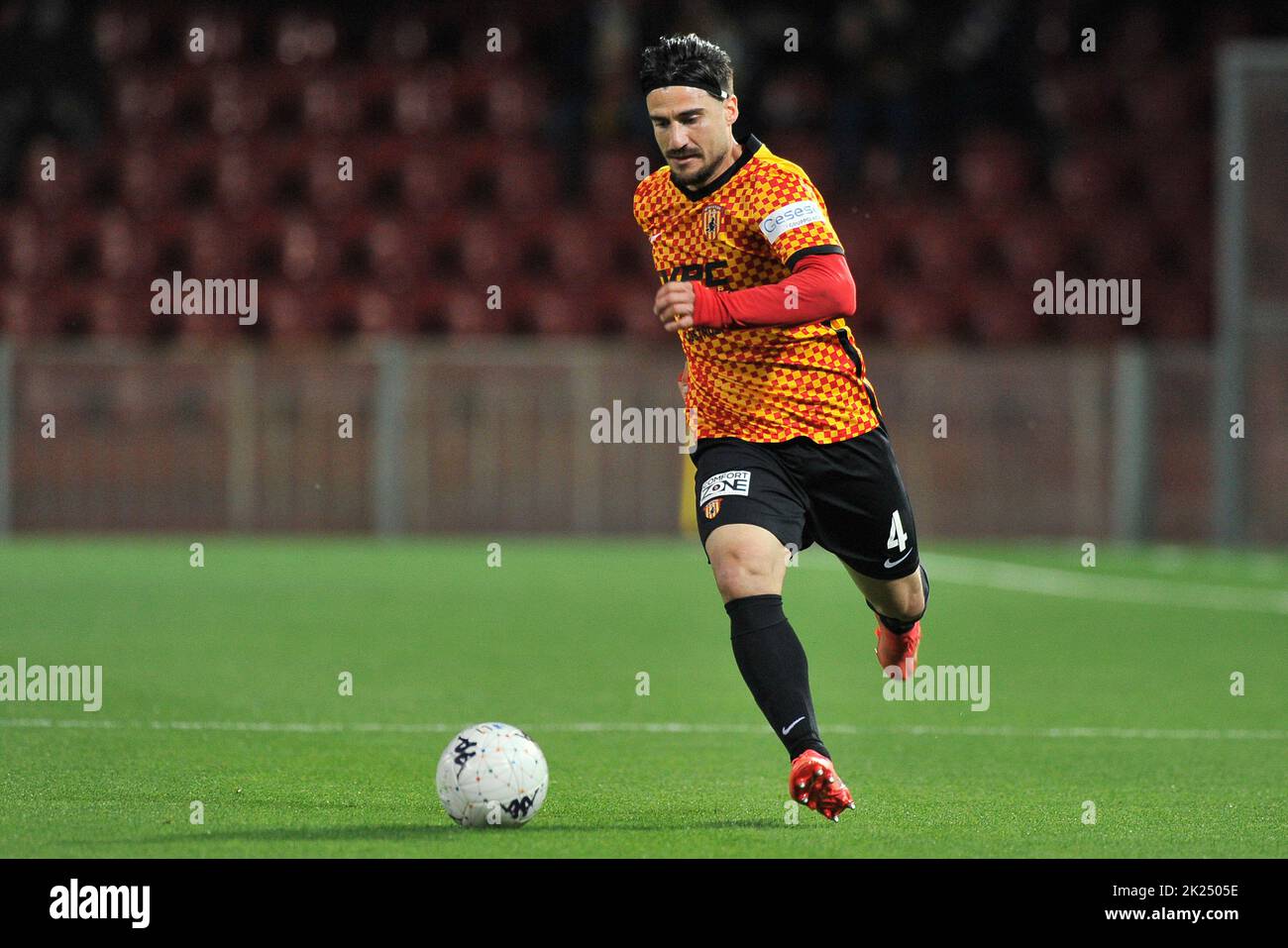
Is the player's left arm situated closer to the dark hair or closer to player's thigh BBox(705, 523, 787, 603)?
the dark hair

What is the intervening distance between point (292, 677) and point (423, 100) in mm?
13460

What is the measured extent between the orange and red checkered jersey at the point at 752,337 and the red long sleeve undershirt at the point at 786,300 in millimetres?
187

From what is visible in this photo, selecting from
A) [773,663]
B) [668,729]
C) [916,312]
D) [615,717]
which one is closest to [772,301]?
[773,663]

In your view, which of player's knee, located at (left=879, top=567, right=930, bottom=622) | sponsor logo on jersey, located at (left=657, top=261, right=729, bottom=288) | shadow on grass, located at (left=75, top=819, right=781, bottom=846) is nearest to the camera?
shadow on grass, located at (left=75, top=819, right=781, bottom=846)

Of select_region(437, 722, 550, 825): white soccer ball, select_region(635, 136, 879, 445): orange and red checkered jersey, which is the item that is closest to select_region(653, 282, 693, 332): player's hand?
select_region(635, 136, 879, 445): orange and red checkered jersey

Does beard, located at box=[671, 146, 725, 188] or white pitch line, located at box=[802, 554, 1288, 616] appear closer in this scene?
beard, located at box=[671, 146, 725, 188]

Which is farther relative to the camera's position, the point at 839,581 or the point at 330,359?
the point at 330,359

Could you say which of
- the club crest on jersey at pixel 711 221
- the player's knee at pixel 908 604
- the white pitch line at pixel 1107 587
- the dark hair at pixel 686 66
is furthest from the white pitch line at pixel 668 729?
the white pitch line at pixel 1107 587

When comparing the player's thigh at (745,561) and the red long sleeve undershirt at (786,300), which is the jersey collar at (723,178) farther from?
the player's thigh at (745,561)

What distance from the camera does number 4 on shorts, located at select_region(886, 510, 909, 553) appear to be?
639 cm

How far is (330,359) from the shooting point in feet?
65.1
